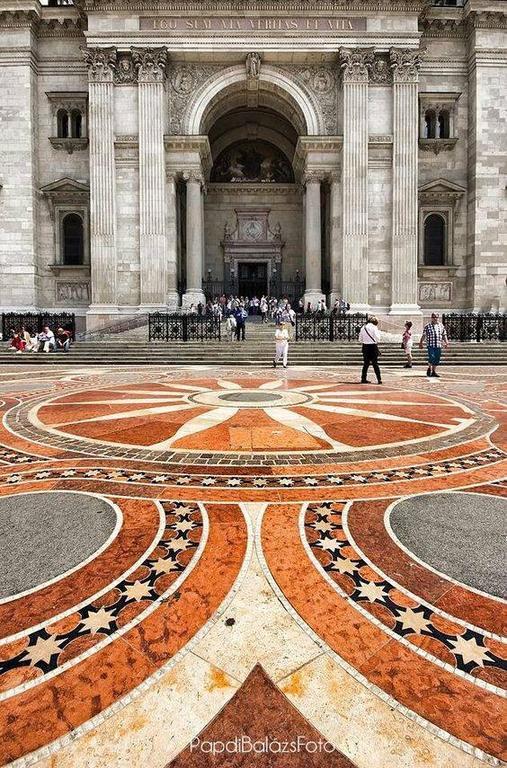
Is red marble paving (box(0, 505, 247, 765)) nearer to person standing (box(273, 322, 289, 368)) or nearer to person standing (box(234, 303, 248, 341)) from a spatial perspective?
person standing (box(273, 322, 289, 368))

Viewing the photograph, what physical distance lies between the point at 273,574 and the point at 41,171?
29956 millimetres

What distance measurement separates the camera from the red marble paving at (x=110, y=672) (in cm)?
157

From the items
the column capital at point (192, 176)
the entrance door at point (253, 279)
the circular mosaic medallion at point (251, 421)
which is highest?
the column capital at point (192, 176)

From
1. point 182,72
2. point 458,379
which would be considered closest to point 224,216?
point 182,72

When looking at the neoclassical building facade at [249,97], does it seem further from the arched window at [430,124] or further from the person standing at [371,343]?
the person standing at [371,343]

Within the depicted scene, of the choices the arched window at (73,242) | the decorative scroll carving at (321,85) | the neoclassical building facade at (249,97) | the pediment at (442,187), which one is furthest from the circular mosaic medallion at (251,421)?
the decorative scroll carving at (321,85)

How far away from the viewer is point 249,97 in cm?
2812

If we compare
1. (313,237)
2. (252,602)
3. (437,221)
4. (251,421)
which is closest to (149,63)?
(313,237)

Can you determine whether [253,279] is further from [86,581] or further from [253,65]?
[86,581]

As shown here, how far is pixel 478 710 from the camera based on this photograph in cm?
164

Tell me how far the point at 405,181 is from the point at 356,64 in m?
6.30

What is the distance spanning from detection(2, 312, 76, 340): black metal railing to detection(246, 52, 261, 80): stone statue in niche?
51.1 ft

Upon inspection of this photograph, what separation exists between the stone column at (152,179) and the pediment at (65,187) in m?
3.91

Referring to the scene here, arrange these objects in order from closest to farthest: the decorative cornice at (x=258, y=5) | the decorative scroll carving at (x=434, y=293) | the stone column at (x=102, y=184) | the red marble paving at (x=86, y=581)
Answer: the red marble paving at (x=86, y=581) → the decorative cornice at (x=258, y=5) → the stone column at (x=102, y=184) → the decorative scroll carving at (x=434, y=293)
